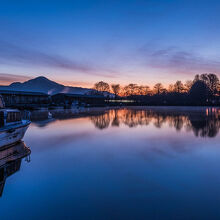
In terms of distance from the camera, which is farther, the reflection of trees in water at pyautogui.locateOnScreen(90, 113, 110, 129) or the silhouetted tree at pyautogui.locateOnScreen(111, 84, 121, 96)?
the silhouetted tree at pyautogui.locateOnScreen(111, 84, 121, 96)

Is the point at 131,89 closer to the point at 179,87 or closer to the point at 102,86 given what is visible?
the point at 102,86

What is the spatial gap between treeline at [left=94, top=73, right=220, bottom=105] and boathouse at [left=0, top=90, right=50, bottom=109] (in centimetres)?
4678

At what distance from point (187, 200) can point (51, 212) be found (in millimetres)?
2930

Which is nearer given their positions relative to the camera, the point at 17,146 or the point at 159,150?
the point at 159,150

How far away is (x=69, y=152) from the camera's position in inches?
289

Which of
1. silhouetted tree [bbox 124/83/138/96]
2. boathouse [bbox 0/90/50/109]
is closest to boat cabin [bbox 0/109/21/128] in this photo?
boathouse [bbox 0/90/50/109]

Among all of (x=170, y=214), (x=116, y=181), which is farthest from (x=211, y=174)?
(x=116, y=181)

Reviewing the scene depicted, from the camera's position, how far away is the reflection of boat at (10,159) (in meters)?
5.04

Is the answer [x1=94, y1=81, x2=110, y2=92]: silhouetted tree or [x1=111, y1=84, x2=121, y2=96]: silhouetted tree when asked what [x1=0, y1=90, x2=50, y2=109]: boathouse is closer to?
[x1=94, y1=81, x2=110, y2=92]: silhouetted tree

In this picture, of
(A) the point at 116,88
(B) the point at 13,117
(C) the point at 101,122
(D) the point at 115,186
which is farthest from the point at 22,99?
(A) the point at 116,88

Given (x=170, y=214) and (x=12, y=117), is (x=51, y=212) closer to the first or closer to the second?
(x=170, y=214)

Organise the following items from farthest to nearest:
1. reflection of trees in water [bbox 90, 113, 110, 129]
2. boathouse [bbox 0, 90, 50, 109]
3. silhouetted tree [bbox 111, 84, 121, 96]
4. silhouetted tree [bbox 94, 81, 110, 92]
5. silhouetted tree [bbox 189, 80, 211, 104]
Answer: silhouetted tree [bbox 111, 84, 121, 96] → silhouetted tree [bbox 94, 81, 110, 92] → silhouetted tree [bbox 189, 80, 211, 104] → boathouse [bbox 0, 90, 50, 109] → reflection of trees in water [bbox 90, 113, 110, 129]

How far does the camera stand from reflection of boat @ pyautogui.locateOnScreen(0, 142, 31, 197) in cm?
504

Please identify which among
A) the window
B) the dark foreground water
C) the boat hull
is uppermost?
the window
